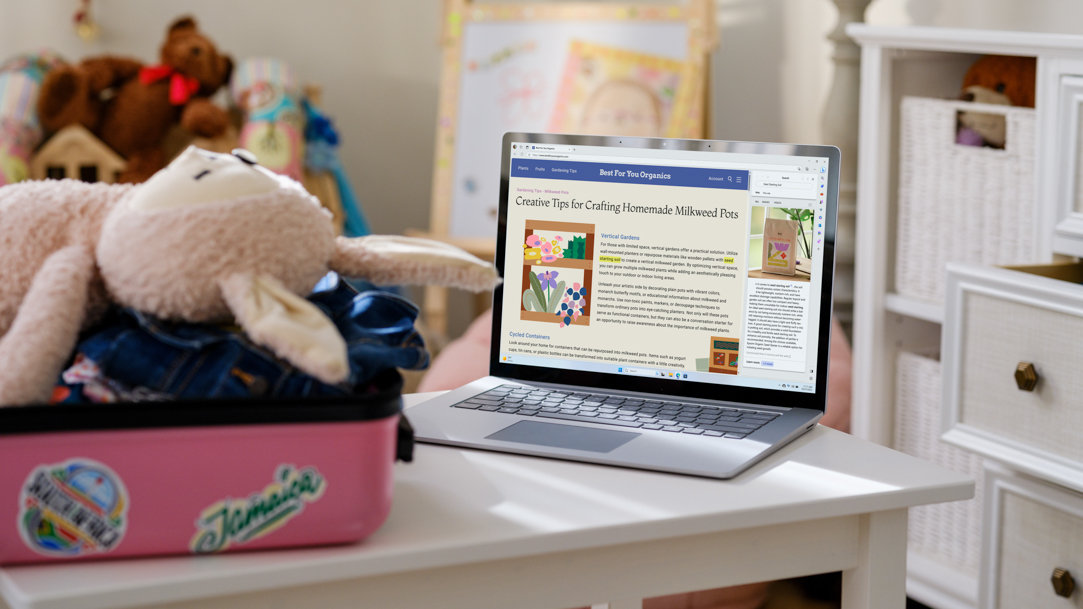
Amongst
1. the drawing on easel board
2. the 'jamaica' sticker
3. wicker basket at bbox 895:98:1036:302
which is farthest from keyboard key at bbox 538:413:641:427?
the drawing on easel board

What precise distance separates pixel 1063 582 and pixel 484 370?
0.82 meters

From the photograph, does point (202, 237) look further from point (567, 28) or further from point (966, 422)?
point (567, 28)

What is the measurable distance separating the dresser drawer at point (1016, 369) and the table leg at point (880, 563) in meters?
0.39

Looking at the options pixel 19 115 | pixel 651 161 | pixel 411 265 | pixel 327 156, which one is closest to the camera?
Result: pixel 411 265

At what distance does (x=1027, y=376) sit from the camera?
45.1 inches

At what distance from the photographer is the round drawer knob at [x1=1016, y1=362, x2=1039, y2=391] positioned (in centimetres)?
114

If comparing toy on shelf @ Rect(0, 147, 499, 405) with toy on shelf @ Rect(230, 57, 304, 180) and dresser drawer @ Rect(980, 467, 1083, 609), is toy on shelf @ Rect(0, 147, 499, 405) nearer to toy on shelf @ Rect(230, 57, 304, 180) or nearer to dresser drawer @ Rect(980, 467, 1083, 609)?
dresser drawer @ Rect(980, 467, 1083, 609)

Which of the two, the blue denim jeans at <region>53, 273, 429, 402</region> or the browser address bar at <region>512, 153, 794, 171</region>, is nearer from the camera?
the blue denim jeans at <region>53, 273, 429, 402</region>

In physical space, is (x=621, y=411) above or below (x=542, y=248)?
below

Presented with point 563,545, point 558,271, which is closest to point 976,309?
point 558,271

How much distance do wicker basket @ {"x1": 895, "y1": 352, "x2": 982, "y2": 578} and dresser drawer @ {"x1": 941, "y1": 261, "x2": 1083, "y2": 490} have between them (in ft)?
1.04

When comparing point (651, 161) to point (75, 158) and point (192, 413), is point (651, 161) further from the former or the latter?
point (75, 158)

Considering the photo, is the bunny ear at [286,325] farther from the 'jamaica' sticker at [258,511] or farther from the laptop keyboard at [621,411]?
the laptop keyboard at [621,411]

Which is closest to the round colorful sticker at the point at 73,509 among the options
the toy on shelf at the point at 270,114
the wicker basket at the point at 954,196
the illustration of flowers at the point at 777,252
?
the illustration of flowers at the point at 777,252
